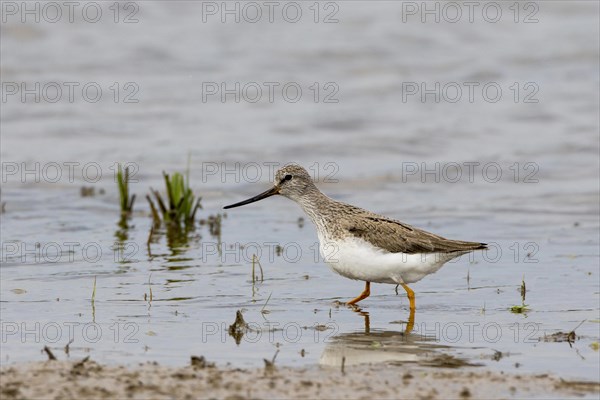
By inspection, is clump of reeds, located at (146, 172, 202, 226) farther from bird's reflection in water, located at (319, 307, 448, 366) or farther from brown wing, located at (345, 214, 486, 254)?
bird's reflection in water, located at (319, 307, 448, 366)

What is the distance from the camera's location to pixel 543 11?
84.1 feet

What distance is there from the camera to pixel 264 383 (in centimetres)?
Answer: 666

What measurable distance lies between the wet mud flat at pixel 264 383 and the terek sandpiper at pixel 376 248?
6.35ft

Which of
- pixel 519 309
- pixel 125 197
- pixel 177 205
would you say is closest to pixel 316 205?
pixel 519 309

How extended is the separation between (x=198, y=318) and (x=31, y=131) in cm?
1044

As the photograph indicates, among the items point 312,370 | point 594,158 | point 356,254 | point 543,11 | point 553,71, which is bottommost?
point 312,370

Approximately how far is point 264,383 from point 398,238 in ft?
9.85

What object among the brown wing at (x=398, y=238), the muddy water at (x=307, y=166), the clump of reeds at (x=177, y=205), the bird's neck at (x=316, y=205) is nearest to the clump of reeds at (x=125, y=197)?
the muddy water at (x=307, y=166)

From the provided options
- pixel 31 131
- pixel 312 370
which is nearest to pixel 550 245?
pixel 312 370

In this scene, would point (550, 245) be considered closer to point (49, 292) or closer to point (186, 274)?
point (186, 274)

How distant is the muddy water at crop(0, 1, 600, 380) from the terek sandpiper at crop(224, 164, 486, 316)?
1.24 feet

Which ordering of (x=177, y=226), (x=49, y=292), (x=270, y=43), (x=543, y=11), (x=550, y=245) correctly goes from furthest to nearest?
(x=543, y=11) → (x=270, y=43) → (x=177, y=226) → (x=550, y=245) → (x=49, y=292)

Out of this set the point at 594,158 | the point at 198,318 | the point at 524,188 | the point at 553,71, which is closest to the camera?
the point at 198,318

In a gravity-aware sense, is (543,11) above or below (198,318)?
above
